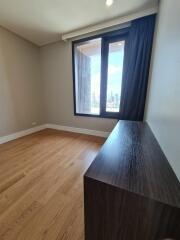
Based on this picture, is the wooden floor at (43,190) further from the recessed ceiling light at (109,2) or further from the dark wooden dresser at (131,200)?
the recessed ceiling light at (109,2)

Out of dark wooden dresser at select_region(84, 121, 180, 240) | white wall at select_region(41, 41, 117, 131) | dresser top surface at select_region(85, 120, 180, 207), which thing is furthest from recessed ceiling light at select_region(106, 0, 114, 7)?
dark wooden dresser at select_region(84, 121, 180, 240)

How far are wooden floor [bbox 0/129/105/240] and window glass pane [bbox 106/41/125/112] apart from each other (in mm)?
1057

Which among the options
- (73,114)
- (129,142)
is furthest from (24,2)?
(129,142)

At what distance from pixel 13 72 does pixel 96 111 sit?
2174 mm

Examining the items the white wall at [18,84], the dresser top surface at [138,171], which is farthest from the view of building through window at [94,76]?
the dresser top surface at [138,171]

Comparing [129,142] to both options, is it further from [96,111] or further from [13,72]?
[13,72]

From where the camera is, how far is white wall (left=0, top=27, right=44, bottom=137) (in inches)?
99.9

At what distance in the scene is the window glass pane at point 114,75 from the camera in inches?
96.3

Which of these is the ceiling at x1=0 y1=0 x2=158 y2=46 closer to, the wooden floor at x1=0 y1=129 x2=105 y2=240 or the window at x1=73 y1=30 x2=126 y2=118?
the window at x1=73 y1=30 x2=126 y2=118

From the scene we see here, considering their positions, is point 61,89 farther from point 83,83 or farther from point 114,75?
point 114,75

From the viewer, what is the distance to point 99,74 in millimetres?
2693

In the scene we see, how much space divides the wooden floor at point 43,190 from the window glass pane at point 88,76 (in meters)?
1.07

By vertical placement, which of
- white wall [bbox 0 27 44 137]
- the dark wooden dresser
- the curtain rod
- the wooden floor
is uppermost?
the curtain rod

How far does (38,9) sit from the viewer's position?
A: 6.35 ft
